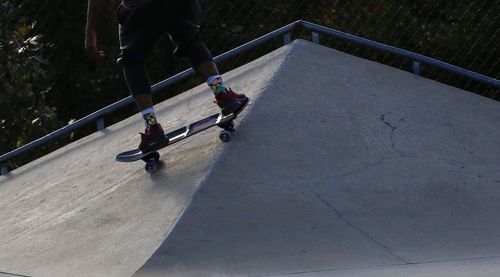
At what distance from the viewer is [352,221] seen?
6.38m

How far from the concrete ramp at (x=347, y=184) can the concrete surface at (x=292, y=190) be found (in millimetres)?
13

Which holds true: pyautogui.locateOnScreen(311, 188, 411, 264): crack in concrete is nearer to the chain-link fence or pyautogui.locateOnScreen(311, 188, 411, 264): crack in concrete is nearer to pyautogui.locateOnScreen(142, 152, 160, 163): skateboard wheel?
pyautogui.locateOnScreen(142, 152, 160, 163): skateboard wheel

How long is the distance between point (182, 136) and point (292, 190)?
3.30 feet

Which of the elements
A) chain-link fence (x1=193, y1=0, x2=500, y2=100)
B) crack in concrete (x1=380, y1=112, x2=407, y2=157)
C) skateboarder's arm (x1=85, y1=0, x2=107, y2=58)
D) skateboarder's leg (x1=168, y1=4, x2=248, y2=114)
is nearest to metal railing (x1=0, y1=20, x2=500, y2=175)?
A: crack in concrete (x1=380, y1=112, x2=407, y2=157)

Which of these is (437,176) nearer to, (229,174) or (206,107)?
(229,174)

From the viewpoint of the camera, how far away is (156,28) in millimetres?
7066

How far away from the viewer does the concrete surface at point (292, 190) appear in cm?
593

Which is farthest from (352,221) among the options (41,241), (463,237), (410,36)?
(410,36)

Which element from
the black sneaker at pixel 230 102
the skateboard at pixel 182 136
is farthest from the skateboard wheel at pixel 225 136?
the black sneaker at pixel 230 102

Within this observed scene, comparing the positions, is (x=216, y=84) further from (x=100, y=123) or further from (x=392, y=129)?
(x=100, y=123)

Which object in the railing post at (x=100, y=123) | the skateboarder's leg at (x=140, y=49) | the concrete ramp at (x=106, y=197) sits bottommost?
the concrete ramp at (x=106, y=197)

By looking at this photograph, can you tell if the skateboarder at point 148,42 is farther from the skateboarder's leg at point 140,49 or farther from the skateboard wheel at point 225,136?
the skateboard wheel at point 225,136

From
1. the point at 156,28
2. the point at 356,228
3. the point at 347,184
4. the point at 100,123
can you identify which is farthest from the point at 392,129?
the point at 100,123

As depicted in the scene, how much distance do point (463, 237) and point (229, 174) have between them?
147cm
